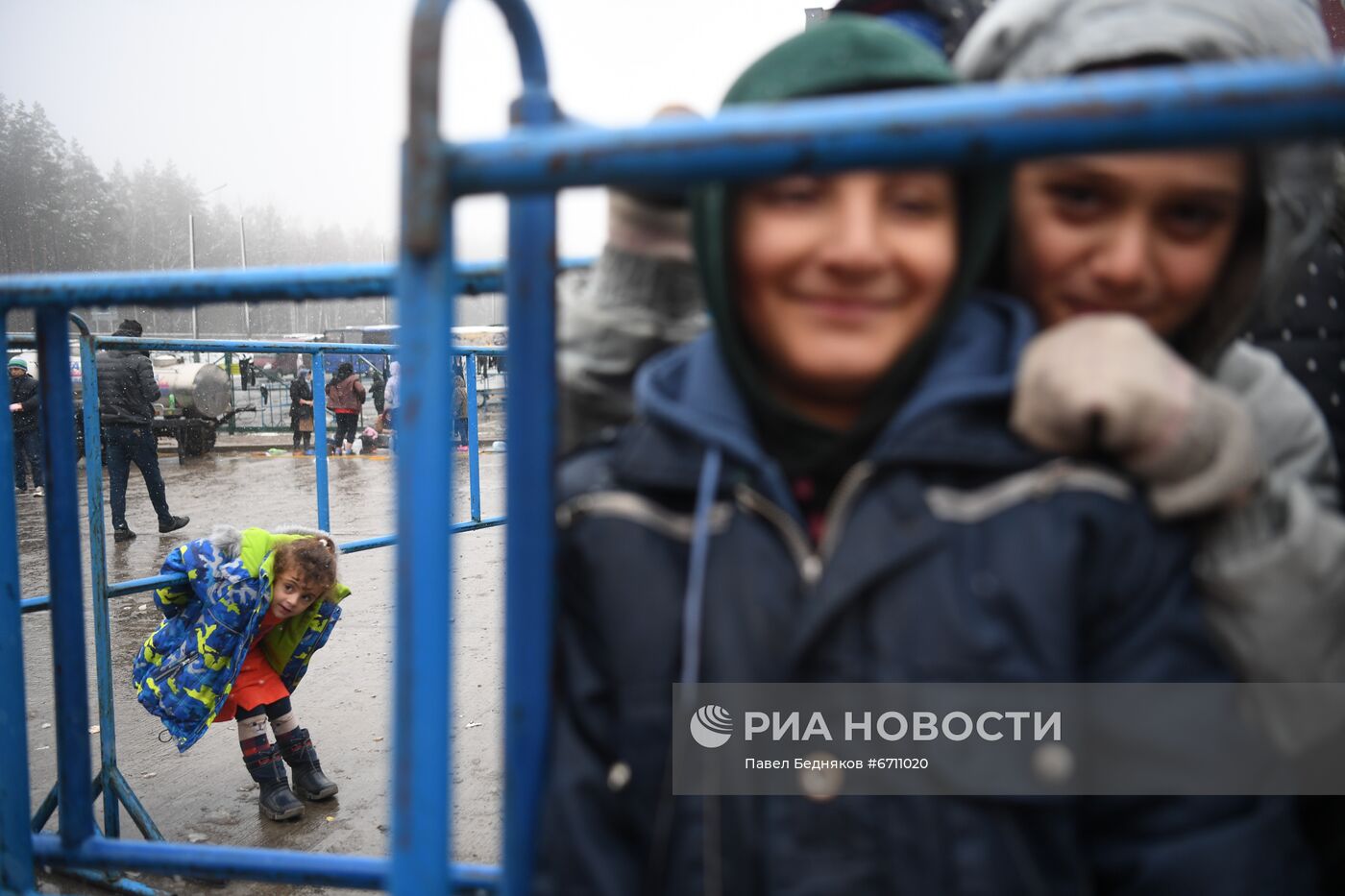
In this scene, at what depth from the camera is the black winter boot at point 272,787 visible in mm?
3164

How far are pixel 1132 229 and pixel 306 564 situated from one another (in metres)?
3.17

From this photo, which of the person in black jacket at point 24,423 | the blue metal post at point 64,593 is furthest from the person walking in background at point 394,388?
the person in black jacket at point 24,423

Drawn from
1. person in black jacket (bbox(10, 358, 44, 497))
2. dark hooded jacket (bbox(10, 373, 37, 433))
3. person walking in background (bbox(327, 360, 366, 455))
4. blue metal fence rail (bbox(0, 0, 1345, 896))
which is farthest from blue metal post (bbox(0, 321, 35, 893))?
person walking in background (bbox(327, 360, 366, 455))

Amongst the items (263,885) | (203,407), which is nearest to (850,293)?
A: (263,885)

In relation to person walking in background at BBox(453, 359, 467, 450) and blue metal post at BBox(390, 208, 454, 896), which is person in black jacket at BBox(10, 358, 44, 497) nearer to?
person walking in background at BBox(453, 359, 467, 450)

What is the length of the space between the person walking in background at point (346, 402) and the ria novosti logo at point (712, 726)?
15.1 metres

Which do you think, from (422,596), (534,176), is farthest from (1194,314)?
(422,596)

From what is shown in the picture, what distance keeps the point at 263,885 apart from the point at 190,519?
734cm

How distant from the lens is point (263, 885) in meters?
2.75

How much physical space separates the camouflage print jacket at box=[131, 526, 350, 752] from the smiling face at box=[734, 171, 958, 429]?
9.65 ft

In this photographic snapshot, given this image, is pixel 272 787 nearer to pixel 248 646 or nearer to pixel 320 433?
pixel 248 646

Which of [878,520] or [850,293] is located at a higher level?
[850,293]

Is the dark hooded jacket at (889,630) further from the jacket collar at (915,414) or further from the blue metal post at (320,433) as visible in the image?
the blue metal post at (320,433)

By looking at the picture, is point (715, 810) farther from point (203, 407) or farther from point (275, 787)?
point (203, 407)
